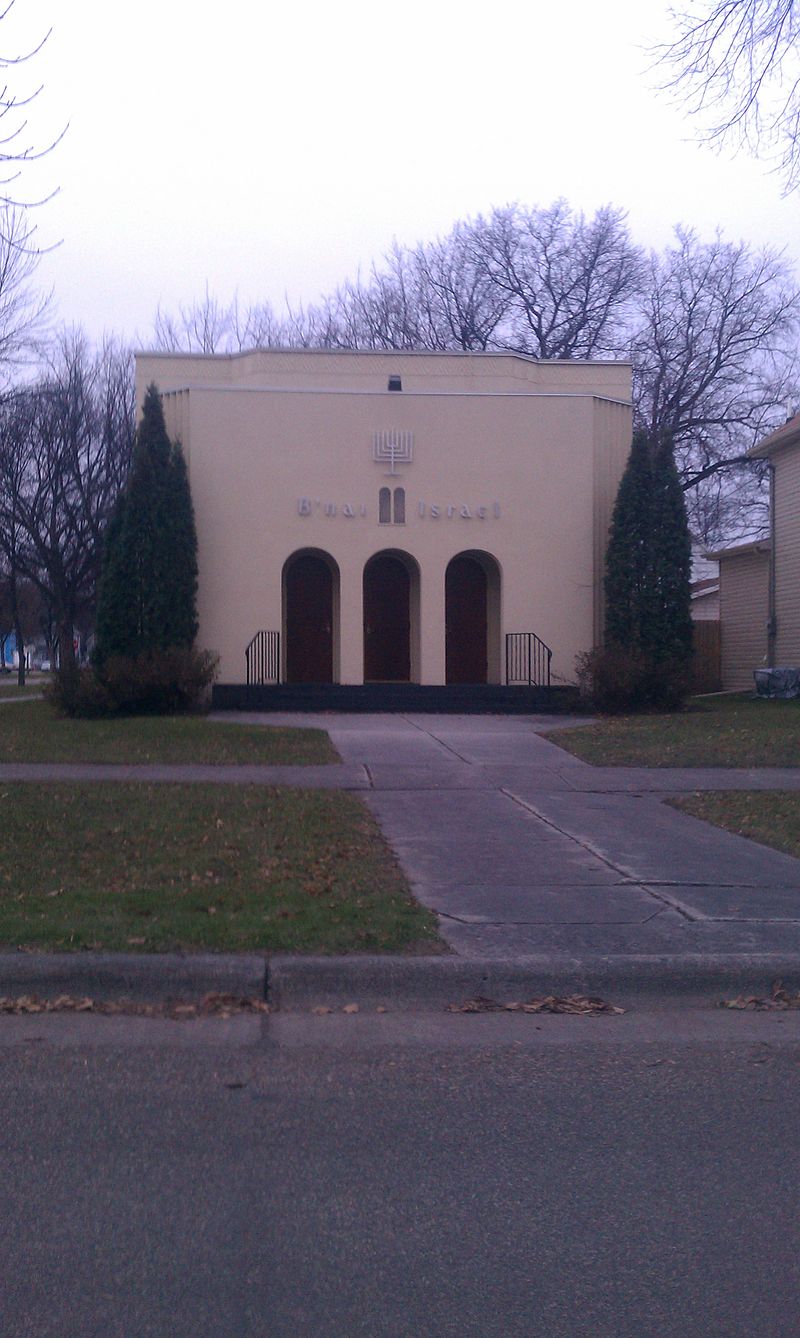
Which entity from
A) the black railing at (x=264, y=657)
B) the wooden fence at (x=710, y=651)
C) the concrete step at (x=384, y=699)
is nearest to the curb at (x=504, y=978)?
the concrete step at (x=384, y=699)

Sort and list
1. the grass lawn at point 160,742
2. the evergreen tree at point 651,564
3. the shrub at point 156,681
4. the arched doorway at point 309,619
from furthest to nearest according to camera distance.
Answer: the arched doorway at point 309,619 → the evergreen tree at point 651,564 → the shrub at point 156,681 → the grass lawn at point 160,742

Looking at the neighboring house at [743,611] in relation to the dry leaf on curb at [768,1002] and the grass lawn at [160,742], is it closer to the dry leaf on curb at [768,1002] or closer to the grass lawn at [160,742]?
the grass lawn at [160,742]

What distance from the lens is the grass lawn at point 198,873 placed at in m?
7.63

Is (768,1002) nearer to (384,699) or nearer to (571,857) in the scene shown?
(571,857)

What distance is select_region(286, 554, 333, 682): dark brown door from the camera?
88.7ft

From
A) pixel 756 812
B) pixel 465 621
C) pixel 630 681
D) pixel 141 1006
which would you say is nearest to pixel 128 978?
pixel 141 1006

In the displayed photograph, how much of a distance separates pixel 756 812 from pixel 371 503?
14678mm

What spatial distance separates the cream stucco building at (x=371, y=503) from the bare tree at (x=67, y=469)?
613 cm

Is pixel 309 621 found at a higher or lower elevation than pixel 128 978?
higher

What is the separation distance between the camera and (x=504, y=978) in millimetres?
7180

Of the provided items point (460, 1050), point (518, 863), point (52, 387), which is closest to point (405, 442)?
point (52, 387)

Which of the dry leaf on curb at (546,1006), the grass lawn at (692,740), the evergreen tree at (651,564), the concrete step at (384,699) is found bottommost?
the dry leaf on curb at (546,1006)

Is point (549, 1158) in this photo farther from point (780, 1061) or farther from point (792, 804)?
point (792, 804)

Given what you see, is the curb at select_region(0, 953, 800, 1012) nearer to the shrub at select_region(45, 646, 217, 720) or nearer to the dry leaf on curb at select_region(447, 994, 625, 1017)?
the dry leaf on curb at select_region(447, 994, 625, 1017)
